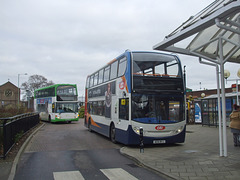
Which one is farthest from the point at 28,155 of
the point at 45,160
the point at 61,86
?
the point at 61,86

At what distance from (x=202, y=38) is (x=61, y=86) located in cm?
1843

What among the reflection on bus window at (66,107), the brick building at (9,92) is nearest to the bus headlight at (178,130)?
the reflection on bus window at (66,107)

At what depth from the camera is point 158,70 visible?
10.7 meters

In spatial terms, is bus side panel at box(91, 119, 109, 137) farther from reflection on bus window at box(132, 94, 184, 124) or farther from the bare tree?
the bare tree

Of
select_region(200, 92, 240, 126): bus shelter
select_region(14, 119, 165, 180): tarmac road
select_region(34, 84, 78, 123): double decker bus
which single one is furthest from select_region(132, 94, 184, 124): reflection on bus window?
select_region(34, 84, 78, 123): double decker bus

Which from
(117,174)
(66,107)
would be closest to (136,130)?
(117,174)

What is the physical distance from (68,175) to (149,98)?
16.5ft

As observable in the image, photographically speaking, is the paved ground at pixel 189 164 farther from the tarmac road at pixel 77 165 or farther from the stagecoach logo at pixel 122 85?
the stagecoach logo at pixel 122 85

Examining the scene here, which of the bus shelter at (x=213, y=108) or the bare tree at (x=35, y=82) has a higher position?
the bare tree at (x=35, y=82)

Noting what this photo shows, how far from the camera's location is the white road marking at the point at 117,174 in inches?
241

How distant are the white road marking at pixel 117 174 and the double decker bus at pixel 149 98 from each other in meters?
3.07

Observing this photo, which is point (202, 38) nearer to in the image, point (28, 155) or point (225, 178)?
point (225, 178)

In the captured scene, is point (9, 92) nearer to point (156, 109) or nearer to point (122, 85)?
point (122, 85)

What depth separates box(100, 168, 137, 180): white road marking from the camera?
612 cm
